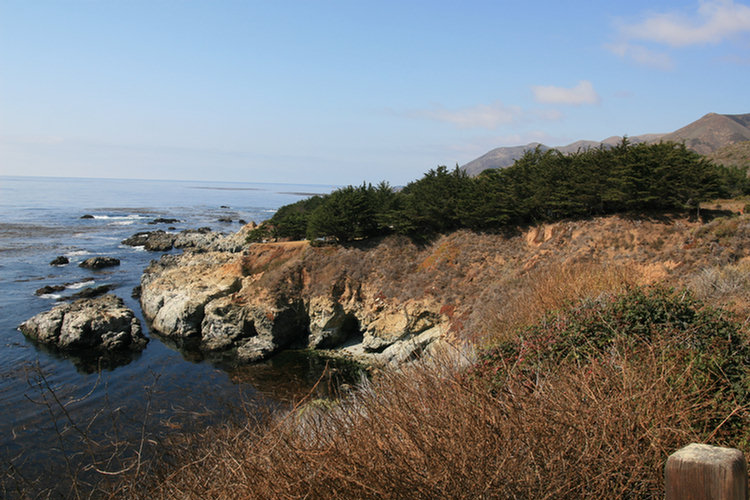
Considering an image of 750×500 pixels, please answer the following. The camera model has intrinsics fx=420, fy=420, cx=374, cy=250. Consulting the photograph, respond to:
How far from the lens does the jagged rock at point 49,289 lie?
99.6 ft

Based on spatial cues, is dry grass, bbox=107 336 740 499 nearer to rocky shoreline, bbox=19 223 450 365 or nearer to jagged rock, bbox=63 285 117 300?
rocky shoreline, bbox=19 223 450 365

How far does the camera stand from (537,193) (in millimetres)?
23375

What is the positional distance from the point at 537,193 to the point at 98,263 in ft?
129

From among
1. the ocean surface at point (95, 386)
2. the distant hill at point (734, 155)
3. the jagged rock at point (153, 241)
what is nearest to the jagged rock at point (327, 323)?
the ocean surface at point (95, 386)

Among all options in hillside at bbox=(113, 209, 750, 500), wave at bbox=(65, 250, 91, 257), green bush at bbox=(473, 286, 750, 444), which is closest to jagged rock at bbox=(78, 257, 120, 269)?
wave at bbox=(65, 250, 91, 257)

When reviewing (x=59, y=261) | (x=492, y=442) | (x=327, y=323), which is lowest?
(x=327, y=323)

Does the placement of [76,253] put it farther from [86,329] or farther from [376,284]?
[376,284]

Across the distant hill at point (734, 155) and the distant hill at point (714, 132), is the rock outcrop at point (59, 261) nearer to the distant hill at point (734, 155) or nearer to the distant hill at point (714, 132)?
the distant hill at point (734, 155)

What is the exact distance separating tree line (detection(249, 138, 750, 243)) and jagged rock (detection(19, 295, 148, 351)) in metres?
11.9

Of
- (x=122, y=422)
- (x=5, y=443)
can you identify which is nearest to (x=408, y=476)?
(x=122, y=422)

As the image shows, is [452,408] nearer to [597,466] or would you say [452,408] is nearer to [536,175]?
[597,466]

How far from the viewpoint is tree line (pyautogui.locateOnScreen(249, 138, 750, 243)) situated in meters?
19.8

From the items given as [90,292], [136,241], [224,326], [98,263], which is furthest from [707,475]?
[136,241]

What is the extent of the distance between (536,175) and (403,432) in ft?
77.6
